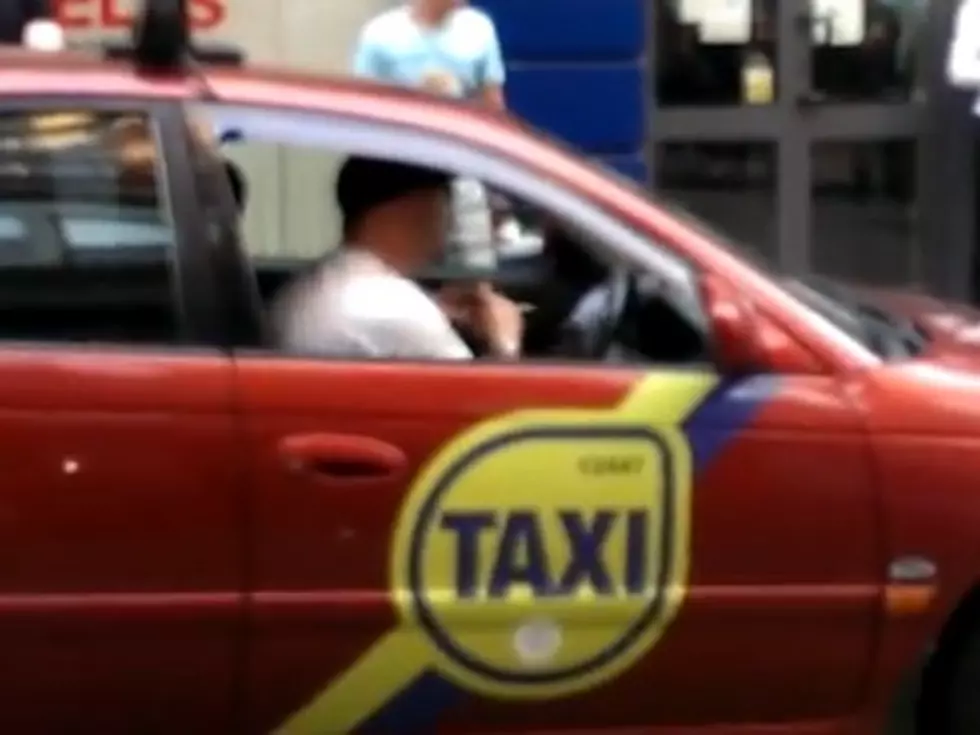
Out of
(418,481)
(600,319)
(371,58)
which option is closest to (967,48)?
(371,58)

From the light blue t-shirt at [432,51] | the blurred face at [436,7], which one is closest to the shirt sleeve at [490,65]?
the light blue t-shirt at [432,51]

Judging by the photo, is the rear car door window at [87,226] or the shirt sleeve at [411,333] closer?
the rear car door window at [87,226]

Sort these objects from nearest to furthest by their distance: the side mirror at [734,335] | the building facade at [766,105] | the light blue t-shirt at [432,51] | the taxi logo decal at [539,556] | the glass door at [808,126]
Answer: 1. the taxi logo decal at [539,556]
2. the side mirror at [734,335]
3. the light blue t-shirt at [432,51]
4. the building facade at [766,105]
5. the glass door at [808,126]

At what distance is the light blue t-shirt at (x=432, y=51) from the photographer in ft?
27.2

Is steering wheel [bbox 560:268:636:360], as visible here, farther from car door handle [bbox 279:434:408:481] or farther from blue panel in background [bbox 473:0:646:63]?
blue panel in background [bbox 473:0:646:63]

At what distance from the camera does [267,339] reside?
4.44 m

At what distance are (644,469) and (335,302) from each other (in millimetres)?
711

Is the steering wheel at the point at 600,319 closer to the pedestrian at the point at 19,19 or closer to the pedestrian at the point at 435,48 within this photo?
the pedestrian at the point at 435,48

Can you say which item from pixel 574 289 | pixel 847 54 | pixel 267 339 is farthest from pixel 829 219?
pixel 267 339

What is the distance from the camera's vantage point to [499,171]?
4.51m

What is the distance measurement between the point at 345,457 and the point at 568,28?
5429mm

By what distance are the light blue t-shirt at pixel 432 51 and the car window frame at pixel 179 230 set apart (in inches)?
152

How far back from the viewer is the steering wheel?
4703 mm

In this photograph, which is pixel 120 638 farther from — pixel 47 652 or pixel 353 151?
pixel 353 151
